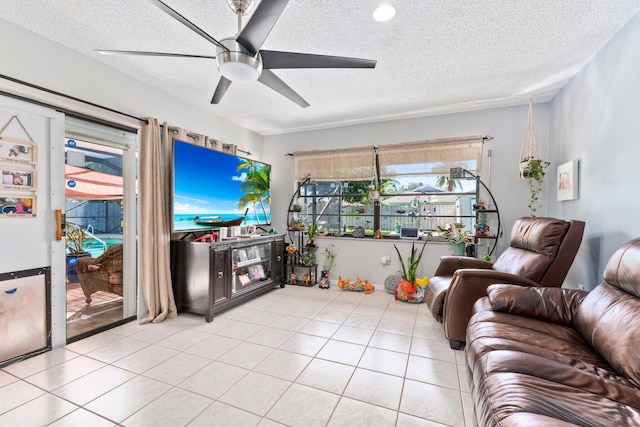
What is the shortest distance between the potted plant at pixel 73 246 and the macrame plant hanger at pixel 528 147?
4707mm

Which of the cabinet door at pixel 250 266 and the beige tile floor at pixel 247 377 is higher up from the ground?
the cabinet door at pixel 250 266

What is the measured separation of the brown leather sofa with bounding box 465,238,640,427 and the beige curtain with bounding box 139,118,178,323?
2873 millimetres

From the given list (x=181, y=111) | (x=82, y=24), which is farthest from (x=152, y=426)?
(x=181, y=111)

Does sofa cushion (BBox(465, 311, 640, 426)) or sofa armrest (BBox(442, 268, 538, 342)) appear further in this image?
sofa armrest (BBox(442, 268, 538, 342))

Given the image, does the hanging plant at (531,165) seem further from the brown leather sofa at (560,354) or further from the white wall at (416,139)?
the brown leather sofa at (560,354)

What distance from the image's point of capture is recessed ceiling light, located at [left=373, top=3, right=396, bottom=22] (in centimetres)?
188

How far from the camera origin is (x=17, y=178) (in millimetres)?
2127

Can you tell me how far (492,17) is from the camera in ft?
6.53

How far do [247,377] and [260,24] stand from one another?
7.07ft

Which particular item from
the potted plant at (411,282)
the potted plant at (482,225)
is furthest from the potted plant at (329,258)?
the potted plant at (482,225)

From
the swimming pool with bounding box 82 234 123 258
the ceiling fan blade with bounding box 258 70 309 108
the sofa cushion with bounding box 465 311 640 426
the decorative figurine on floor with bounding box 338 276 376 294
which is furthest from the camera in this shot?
the decorative figurine on floor with bounding box 338 276 376 294

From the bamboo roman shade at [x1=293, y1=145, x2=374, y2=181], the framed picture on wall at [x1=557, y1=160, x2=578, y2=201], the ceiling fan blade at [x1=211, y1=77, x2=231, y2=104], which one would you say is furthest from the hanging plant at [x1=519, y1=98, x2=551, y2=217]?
the ceiling fan blade at [x1=211, y1=77, x2=231, y2=104]

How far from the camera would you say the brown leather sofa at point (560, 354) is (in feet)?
3.19

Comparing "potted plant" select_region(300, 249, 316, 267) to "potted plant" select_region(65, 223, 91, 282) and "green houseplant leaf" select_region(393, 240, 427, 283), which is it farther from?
"potted plant" select_region(65, 223, 91, 282)
